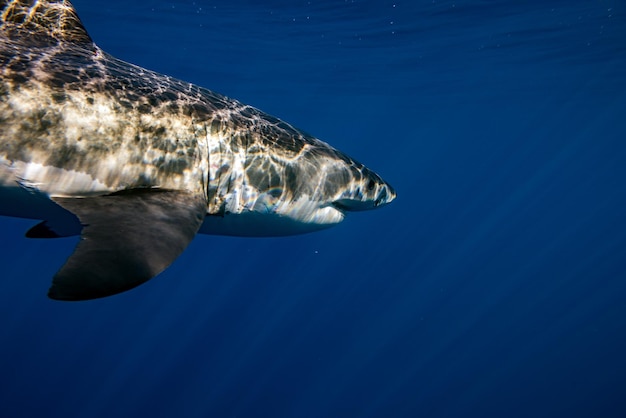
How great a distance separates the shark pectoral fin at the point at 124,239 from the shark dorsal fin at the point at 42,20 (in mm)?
2266

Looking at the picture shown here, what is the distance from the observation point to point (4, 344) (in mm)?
26641

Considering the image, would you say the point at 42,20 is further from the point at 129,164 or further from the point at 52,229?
the point at 129,164

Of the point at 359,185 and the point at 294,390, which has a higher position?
the point at 359,185

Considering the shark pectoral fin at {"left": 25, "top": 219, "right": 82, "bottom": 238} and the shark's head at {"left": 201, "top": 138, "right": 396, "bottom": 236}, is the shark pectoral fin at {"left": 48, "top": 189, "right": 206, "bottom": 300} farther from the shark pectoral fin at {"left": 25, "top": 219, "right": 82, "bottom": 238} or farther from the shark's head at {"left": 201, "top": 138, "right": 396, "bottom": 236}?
the shark pectoral fin at {"left": 25, "top": 219, "right": 82, "bottom": 238}

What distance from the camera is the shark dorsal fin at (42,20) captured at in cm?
406

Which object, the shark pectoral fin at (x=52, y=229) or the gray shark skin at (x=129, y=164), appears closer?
the gray shark skin at (x=129, y=164)

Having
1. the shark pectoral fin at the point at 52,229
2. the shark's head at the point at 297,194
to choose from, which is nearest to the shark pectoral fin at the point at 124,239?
the shark's head at the point at 297,194

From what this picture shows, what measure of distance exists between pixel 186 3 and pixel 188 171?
1597 centimetres

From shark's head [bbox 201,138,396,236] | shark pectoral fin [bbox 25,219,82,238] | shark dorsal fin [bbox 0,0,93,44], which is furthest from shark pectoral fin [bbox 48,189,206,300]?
shark dorsal fin [bbox 0,0,93,44]

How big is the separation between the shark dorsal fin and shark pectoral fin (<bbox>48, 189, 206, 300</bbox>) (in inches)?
89.2

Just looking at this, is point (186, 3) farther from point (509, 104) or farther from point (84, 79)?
point (509, 104)

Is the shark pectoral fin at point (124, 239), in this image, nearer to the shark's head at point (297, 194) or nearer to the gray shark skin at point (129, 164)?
the gray shark skin at point (129, 164)

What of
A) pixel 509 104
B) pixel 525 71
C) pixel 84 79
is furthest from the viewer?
pixel 509 104

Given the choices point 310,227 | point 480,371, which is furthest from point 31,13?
point 480,371
